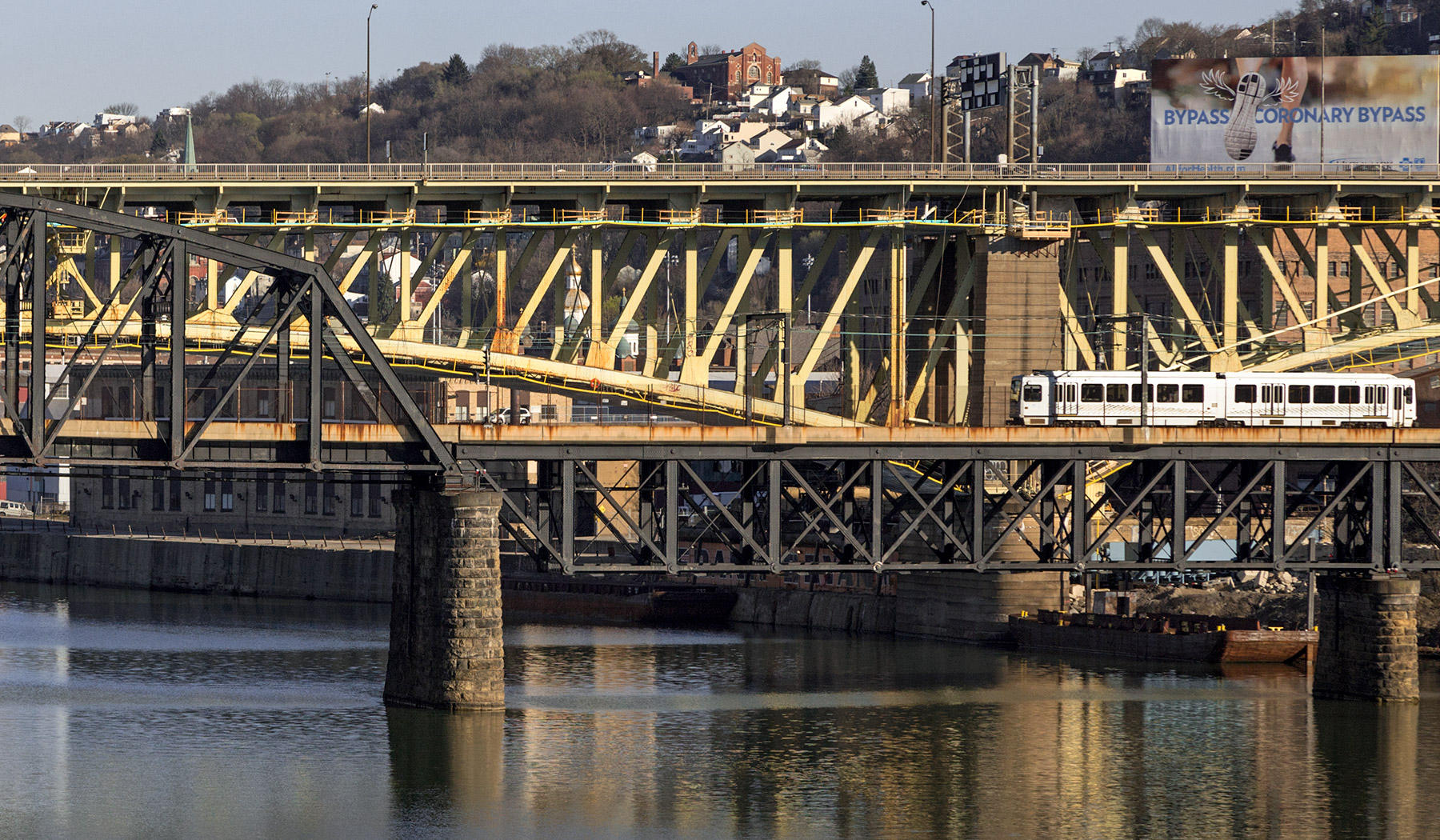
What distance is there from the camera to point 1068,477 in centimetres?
7238

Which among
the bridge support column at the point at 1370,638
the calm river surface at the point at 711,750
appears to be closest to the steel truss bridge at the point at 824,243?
the calm river surface at the point at 711,750

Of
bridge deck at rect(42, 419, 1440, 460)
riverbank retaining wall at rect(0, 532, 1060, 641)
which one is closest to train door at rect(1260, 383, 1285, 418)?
bridge deck at rect(42, 419, 1440, 460)

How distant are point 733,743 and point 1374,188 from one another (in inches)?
2038

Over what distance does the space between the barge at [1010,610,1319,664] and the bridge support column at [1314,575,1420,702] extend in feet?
40.6

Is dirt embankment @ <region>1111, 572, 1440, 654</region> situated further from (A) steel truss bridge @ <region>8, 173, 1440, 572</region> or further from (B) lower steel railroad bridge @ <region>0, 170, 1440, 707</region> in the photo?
(A) steel truss bridge @ <region>8, 173, 1440, 572</region>

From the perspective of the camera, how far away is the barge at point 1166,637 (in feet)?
290

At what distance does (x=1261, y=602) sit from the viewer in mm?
97688

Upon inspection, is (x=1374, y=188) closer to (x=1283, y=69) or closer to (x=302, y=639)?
(x=1283, y=69)

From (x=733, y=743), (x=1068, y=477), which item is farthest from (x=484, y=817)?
(x=1068, y=477)

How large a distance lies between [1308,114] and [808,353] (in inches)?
1194

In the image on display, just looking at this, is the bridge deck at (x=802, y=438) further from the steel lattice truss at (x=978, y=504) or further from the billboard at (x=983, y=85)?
the billboard at (x=983, y=85)

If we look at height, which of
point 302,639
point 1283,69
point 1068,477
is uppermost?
point 1283,69

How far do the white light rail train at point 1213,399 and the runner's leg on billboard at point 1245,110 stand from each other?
23.6 meters

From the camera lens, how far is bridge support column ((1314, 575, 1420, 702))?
71.6 m
